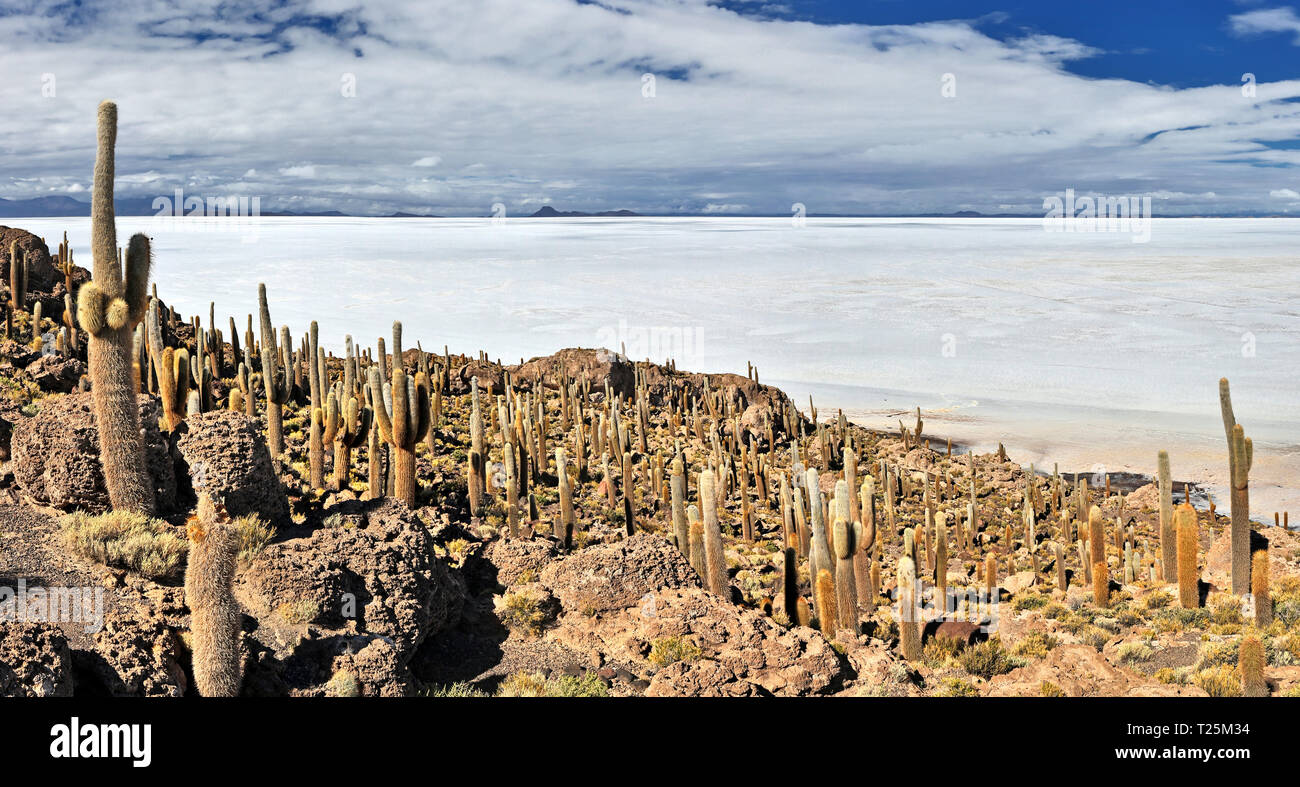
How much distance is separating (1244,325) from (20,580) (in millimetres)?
58688

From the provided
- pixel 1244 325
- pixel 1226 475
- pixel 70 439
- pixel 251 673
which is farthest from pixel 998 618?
pixel 1244 325

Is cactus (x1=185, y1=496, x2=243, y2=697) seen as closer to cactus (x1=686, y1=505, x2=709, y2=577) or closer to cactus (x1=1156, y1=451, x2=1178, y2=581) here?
cactus (x1=686, y1=505, x2=709, y2=577)

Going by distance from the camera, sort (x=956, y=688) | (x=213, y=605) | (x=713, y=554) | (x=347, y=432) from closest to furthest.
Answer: (x=213, y=605) < (x=956, y=688) < (x=713, y=554) < (x=347, y=432)

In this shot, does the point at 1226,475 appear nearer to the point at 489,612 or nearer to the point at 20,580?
the point at 489,612

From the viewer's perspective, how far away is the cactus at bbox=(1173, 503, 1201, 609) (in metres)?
Result: 12.5

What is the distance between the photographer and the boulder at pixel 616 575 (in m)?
10.2

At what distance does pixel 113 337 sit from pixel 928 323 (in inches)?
2071

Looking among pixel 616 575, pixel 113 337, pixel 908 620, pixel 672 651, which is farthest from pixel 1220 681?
pixel 113 337

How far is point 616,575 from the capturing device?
10375 mm

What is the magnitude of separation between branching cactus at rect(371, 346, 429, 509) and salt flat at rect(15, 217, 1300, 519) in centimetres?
1979

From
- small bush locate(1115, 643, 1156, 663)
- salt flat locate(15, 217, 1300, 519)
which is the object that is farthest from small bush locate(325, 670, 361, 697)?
salt flat locate(15, 217, 1300, 519)

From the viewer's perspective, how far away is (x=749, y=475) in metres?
22.8

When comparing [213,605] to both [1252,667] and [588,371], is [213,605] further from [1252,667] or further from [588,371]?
[588,371]

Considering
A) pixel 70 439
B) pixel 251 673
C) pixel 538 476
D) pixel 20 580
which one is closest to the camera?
pixel 251 673
